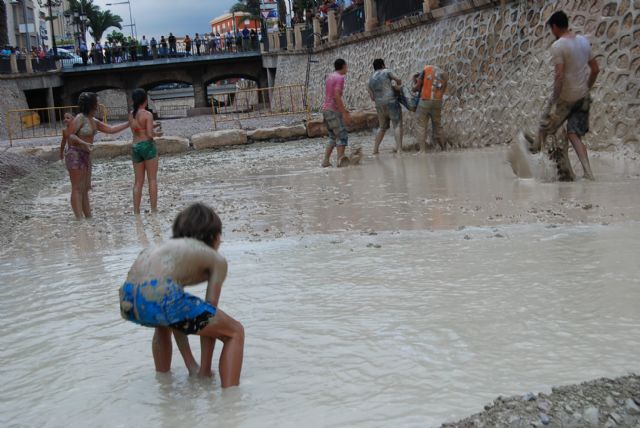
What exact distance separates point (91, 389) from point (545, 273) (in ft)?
9.85

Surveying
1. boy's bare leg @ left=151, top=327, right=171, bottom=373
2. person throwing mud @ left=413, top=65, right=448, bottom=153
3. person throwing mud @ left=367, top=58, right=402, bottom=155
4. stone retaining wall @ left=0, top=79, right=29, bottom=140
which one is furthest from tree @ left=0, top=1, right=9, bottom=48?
boy's bare leg @ left=151, top=327, right=171, bottom=373

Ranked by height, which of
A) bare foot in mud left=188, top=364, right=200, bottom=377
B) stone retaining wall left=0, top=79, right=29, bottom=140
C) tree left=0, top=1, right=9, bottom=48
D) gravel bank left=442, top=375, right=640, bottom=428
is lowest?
bare foot in mud left=188, top=364, right=200, bottom=377

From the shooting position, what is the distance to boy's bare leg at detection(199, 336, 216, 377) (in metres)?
3.47

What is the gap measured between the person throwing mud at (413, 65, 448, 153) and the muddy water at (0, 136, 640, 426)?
4.73m

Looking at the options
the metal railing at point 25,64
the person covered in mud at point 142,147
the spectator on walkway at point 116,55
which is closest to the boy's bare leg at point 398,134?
the person covered in mud at point 142,147

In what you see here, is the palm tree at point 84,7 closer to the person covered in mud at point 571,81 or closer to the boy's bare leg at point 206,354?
the person covered in mud at point 571,81

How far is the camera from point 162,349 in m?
3.60

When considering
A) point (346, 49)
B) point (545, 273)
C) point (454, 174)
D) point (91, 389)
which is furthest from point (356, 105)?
point (91, 389)

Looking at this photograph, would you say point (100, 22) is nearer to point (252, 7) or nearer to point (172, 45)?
point (252, 7)

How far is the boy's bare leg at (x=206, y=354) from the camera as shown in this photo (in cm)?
347

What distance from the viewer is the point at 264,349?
3.94 m

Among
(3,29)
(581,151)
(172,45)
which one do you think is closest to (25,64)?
(3,29)

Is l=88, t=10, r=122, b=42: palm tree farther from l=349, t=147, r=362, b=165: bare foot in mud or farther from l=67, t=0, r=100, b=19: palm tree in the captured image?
l=349, t=147, r=362, b=165: bare foot in mud

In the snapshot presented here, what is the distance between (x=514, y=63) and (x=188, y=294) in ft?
35.1
